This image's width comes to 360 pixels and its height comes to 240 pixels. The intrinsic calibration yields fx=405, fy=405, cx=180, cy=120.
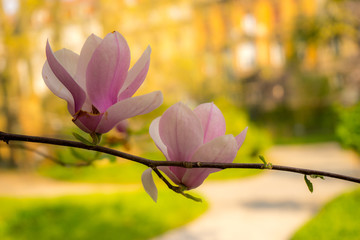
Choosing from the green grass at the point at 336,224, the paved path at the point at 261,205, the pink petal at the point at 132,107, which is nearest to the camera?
the pink petal at the point at 132,107

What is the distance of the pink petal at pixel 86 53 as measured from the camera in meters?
0.34

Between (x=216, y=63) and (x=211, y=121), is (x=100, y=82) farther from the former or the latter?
(x=216, y=63)

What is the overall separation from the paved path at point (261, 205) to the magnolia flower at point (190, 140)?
13.5ft

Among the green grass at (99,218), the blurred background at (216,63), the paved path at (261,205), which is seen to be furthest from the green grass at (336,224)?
the green grass at (99,218)

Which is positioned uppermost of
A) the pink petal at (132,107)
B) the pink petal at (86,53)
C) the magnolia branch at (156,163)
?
the pink petal at (86,53)

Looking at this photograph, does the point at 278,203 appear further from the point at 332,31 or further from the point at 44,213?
the point at 332,31

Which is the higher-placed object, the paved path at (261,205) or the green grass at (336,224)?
the green grass at (336,224)

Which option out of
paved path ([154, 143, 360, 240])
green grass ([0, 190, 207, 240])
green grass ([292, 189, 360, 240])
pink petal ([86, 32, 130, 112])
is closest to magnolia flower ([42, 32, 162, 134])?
pink petal ([86, 32, 130, 112])

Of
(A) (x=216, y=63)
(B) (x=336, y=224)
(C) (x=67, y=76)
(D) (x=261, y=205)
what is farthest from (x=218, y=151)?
(A) (x=216, y=63)

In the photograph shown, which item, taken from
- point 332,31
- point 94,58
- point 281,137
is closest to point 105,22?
point 332,31

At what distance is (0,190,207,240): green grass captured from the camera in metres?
4.55

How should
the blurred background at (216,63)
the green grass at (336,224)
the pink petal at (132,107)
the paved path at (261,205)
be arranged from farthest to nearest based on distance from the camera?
the blurred background at (216,63) < the paved path at (261,205) < the green grass at (336,224) < the pink petal at (132,107)

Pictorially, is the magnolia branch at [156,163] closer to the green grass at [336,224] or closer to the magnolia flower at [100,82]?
the magnolia flower at [100,82]

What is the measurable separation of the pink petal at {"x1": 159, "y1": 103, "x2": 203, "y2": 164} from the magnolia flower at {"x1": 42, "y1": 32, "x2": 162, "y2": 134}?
2 cm
